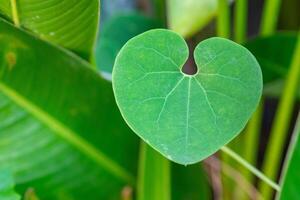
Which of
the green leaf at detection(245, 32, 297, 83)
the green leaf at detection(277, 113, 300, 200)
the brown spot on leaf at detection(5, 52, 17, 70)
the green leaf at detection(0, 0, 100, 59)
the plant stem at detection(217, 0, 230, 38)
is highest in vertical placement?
the green leaf at detection(0, 0, 100, 59)

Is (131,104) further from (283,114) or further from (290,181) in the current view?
(283,114)

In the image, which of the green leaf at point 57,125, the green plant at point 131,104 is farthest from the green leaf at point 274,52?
the green leaf at point 57,125

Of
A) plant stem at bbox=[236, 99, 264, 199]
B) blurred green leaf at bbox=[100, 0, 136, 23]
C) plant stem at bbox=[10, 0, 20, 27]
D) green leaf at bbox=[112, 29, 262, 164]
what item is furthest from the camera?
blurred green leaf at bbox=[100, 0, 136, 23]

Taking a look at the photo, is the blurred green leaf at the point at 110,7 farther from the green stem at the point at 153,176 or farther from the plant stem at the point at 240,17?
the green stem at the point at 153,176

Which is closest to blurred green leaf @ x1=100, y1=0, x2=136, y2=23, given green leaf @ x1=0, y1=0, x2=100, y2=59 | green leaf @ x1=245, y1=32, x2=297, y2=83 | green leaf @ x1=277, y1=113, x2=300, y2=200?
green leaf @ x1=245, y1=32, x2=297, y2=83

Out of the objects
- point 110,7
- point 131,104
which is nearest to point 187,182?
point 131,104

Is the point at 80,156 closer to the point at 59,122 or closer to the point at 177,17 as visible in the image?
the point at 59,122

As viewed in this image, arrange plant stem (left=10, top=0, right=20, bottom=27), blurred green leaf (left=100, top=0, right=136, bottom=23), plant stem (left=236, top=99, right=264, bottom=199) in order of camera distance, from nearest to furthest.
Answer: plant stem (left=10, top=0, right=20, bottom=27)
plant stem (left=236, top=99, right=264, bottom=199)
blurred green leaf (left=100, top=0, right=136, bottom=23)

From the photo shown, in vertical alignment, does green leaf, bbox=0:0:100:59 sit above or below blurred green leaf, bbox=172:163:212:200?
above

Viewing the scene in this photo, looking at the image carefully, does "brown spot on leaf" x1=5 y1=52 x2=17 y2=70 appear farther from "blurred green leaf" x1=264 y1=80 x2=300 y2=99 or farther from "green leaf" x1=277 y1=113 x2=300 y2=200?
"blurred green leaf" x1=264 y1=80 x2=300 y2=99
